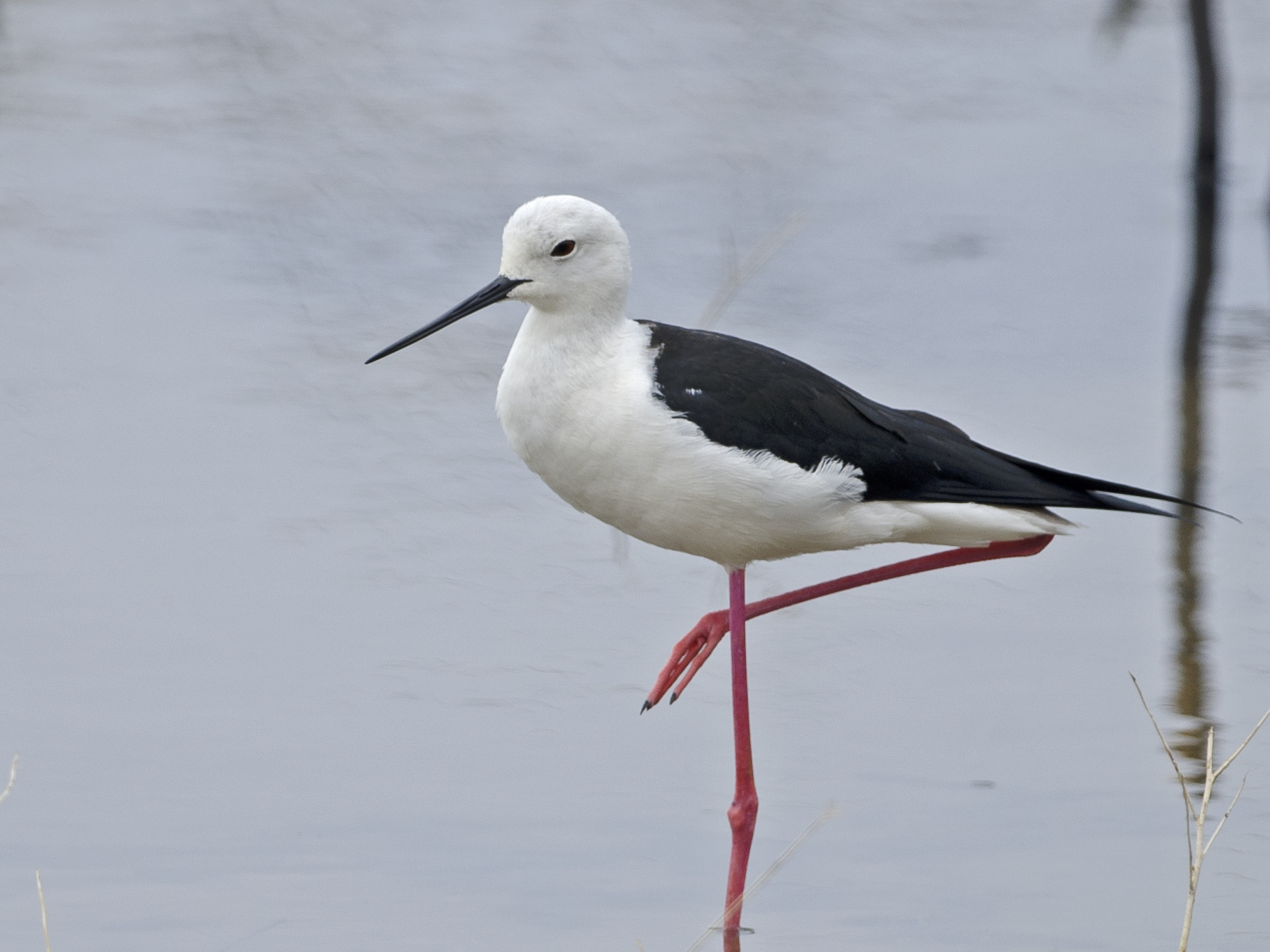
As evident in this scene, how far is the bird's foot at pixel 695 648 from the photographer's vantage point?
462 cm

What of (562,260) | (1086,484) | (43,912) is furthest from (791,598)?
(43,912)

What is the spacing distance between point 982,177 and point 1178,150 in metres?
1.39

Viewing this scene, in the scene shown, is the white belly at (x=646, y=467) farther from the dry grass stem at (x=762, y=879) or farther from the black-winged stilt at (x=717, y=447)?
the dry grass stem at (x=762, y=879)

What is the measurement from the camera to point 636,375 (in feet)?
13.7

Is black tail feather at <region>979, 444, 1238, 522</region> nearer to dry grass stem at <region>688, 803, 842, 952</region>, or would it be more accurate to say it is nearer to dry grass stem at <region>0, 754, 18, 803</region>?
dry grass stem at <region>688, 803, 842, 952</region>

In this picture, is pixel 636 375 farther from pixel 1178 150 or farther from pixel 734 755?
pixel 1178 150

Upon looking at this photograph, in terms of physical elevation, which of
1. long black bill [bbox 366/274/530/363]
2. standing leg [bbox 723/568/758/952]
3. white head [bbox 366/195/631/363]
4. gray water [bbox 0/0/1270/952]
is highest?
white head [bbox 366/195/631/363]

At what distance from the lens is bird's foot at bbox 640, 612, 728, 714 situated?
4.62m

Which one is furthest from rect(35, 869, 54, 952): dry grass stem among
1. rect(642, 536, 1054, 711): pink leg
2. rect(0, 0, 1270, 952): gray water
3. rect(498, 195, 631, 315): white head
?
rect(498, 195, 631, 315): white head

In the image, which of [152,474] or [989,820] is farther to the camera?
[152,474]

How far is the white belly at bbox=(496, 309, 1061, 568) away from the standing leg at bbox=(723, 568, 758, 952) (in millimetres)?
171

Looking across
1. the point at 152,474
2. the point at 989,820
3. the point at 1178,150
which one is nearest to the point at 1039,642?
the point at 989,820

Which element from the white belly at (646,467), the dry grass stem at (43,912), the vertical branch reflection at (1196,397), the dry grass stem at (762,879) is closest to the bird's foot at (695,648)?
the white belly at (646,467)

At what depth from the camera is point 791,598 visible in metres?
4.82
